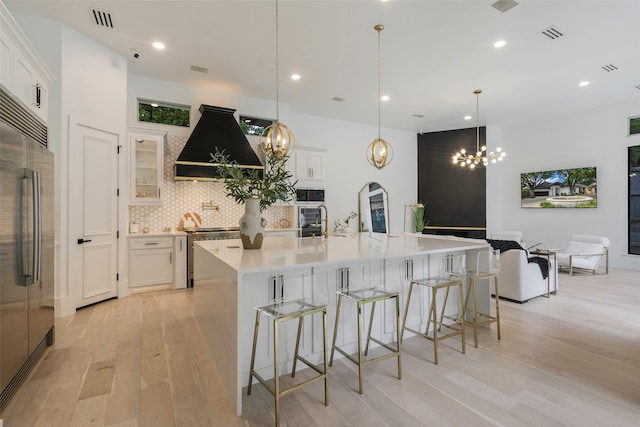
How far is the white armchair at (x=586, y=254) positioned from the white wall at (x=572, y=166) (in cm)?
74

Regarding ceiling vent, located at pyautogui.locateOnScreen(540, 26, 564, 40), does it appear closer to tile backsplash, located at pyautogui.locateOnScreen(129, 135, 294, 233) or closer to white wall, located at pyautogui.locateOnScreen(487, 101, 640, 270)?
white wall, located at pyautogui.locateOnScreen(487, 101, 640, 270)

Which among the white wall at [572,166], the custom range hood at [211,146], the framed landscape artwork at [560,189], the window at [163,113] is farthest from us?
the framed landscape artwork at [560,189]

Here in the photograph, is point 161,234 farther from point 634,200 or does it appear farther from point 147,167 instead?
point 634,200

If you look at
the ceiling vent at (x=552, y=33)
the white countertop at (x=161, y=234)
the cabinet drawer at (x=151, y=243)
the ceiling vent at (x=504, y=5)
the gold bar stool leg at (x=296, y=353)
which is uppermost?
the ceiling vent at (x=504, y=5)

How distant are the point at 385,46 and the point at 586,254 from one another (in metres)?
5.46

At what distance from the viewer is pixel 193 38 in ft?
13.1

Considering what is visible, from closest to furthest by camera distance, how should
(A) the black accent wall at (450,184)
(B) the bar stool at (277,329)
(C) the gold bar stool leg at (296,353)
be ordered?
(B) the bar stool at (277,329)
(C) the gold bar stool leg at (296,353)
(A) the black accent wall at (450,184)

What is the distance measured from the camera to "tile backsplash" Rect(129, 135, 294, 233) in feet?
17.4

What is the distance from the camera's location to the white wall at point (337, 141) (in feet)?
17.6

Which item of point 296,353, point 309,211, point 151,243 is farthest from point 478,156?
point 151,243

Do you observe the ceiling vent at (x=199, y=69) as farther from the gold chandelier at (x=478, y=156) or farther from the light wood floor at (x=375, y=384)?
the gold chandelier at (x=478, y=156)

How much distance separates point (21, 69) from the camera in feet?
8.78

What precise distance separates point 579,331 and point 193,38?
5515 mm

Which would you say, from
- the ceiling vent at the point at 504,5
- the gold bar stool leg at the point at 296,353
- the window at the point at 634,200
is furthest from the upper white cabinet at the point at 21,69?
the window at the point at 634,200
